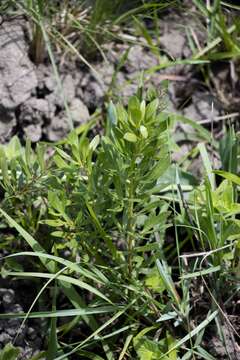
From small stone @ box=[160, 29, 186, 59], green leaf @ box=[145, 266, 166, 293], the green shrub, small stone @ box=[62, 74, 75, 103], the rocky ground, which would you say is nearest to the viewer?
the green shrub

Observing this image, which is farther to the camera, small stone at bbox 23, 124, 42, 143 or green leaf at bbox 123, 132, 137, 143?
small stone at bbox 23, 124, 42, 143

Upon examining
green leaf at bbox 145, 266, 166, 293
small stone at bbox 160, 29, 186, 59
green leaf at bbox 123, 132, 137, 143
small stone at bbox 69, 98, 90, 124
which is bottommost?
green leaf at bbox 145, 266, 166, 293

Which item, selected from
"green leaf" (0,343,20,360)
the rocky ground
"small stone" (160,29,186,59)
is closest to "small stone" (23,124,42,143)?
the rocky ground

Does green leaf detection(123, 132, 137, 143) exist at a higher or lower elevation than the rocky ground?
higher

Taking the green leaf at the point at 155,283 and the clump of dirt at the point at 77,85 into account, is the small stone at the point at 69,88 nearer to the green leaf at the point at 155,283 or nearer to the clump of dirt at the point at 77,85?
the clump of dirt at the point at 77,85

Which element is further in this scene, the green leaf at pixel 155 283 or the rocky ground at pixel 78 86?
the rocky ground at pixel 78 86

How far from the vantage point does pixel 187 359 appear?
165 centimetres

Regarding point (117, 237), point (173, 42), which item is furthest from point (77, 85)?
point (117, 237)

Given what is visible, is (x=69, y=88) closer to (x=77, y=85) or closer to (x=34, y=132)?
(x=77, y=85)

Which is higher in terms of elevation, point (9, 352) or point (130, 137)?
point (130, 137)

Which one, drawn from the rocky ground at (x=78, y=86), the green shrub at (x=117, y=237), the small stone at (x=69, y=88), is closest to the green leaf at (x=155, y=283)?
the green shrub at (x=117, y=237)

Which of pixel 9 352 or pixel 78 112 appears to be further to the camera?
pixel 78 112

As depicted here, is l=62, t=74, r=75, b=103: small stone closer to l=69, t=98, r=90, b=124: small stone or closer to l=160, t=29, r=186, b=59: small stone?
l=69, t=98, r=90, b=124: small stone

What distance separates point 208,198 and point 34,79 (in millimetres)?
794
